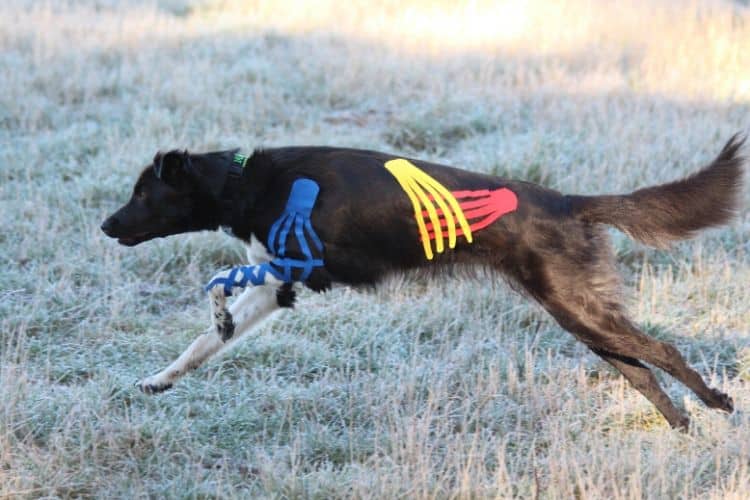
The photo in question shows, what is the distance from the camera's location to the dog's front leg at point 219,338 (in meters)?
4.52

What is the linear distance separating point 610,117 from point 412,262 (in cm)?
482

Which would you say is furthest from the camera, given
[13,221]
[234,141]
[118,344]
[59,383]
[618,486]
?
[234,141]

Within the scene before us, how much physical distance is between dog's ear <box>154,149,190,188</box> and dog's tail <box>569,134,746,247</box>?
1.82 metres

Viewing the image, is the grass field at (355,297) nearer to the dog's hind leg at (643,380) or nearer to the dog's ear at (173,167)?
the dog's hind leg at (643,380)

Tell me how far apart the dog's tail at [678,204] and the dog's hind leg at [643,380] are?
1.96 feet

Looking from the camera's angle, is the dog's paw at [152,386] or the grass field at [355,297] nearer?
the grass field at [355,297]

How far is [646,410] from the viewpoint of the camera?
14.8 feet

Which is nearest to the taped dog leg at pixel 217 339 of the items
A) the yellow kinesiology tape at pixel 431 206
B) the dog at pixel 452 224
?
the dog at pixel 452 224

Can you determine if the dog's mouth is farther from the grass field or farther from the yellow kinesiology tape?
the yellow kinesiology tape

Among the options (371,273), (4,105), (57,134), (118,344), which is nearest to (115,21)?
(4,105)

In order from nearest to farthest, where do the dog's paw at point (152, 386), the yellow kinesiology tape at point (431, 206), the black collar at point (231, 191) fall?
the yellow kinesiology tape at point (431, 206)
the black collar at point (231, 191)
the dog's paw at point (152, 386)

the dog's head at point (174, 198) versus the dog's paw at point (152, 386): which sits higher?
the dog's head at point (174, 198)

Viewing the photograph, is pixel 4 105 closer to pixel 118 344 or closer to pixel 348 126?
pixel 348 126

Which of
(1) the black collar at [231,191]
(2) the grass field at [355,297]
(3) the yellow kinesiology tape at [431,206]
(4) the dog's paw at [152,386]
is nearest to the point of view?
(2) the grass field at [355,297]
